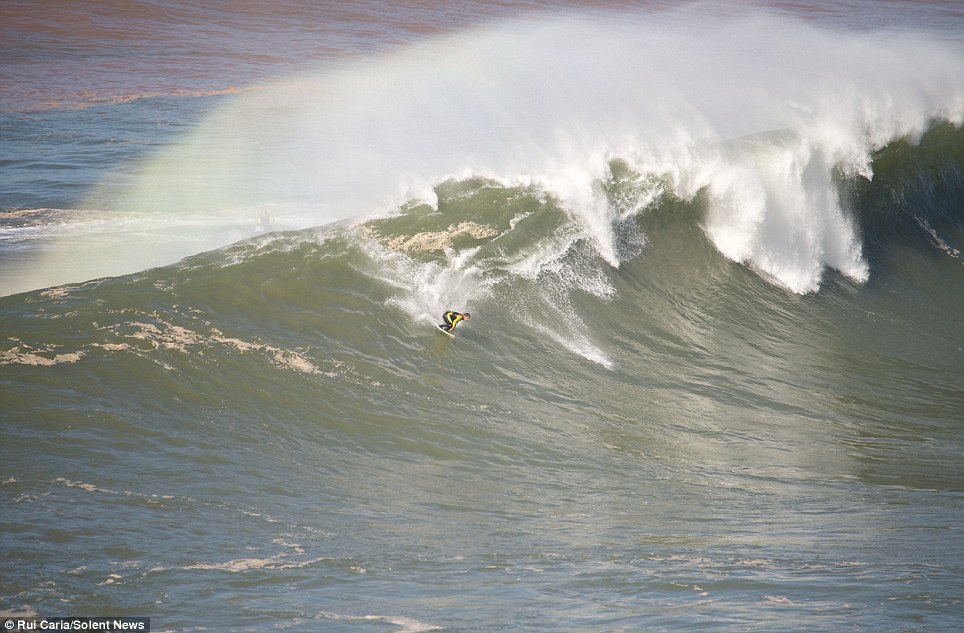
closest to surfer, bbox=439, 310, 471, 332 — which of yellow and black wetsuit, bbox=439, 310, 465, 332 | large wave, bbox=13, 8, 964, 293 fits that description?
yellow and black wetsuit, bbox=439, 310, 465, 332

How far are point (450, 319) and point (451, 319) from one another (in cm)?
1

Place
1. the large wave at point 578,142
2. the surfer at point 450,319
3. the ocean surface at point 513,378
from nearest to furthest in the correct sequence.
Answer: the ocean surface at point 513,378, the surfer at point 450,319, the large wave at point 578,142

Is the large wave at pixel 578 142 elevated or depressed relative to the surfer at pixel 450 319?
elevated

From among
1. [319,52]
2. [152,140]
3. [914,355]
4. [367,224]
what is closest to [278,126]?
[152,140]

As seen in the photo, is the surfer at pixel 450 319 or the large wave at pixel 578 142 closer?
the surfer at pixel 450 319

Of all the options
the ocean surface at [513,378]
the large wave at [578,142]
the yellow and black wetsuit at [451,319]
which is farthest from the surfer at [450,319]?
the large wave at [578,142]

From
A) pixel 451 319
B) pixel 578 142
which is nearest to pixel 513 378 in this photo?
pixel 451 319

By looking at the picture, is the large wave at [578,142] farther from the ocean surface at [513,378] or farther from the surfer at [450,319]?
the surfer at [450,319]

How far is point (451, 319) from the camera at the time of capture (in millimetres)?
8625

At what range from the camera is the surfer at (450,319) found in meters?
8.62

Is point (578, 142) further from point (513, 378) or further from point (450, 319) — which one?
point (513, 378)

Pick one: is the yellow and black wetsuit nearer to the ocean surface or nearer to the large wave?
the ocean surface

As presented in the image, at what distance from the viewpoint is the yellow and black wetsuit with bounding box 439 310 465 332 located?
339 inches

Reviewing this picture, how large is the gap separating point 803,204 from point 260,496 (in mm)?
9583
